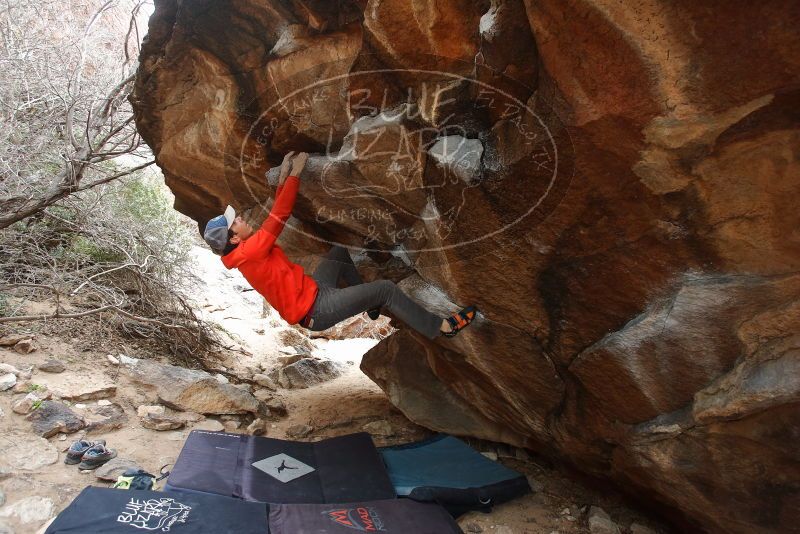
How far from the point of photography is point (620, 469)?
3.18 m

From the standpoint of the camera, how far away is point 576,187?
92.7 inches

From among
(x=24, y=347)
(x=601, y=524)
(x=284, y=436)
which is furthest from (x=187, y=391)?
(x=601, y=524)

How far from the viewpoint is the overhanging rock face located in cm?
191

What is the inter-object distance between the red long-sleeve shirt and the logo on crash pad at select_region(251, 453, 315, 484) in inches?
46.9

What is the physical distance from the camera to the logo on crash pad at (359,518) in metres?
3.09

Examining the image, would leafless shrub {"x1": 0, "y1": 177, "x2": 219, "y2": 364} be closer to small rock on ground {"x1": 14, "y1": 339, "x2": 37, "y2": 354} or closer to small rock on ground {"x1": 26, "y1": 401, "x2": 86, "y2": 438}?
small rock on ground {"x1": 14, "y1": 339, "x2": 37, "y2": 354}

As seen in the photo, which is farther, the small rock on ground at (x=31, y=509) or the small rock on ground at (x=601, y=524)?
the small rock on ground at (x=601, y=524)

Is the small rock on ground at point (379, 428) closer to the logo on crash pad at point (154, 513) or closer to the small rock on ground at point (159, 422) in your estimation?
the small rock on ground at point (159, 422)

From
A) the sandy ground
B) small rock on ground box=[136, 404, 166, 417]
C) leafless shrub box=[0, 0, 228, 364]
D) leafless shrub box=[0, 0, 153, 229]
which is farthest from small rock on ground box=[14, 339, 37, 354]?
leafless shrub box=[0, 0, 153, 229]

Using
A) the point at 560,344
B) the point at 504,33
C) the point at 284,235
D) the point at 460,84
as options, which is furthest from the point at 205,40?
the point at 560,344

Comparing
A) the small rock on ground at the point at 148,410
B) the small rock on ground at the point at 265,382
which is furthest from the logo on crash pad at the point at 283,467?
the small rock on ground at the point at 265,382

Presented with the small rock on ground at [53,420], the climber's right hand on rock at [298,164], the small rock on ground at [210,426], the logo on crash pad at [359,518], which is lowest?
the logo on crash pad at [359,518]

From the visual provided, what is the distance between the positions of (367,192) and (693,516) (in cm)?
274

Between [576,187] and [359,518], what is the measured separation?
2.38 m
